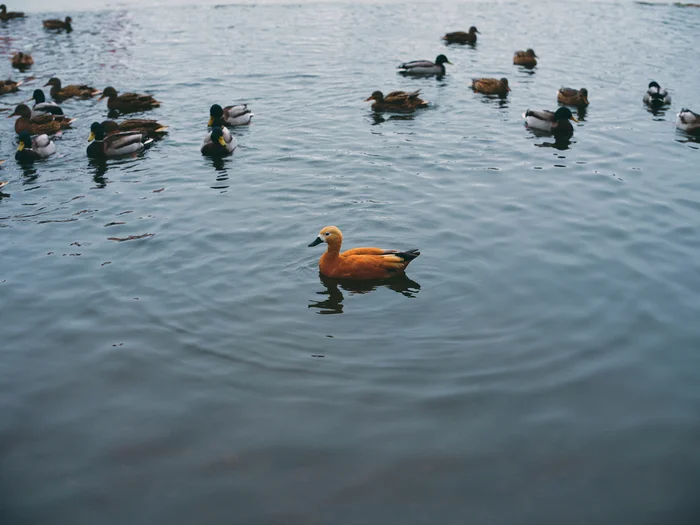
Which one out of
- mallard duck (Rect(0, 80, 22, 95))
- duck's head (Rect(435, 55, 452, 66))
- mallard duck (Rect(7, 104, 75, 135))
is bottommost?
mallard duck (Rect(7, 104, 75, 135))

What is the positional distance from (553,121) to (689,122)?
3.20 metres

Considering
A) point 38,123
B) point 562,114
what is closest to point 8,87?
point 38,123

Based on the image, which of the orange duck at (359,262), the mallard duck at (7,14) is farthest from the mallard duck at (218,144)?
the mallard duck at (7,14)

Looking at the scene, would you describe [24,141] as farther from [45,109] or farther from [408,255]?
[408,255]

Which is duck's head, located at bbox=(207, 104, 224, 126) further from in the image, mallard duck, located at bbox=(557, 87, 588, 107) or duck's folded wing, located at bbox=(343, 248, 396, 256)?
mallard duck, located at bbox=(557, 87, 588, 107)

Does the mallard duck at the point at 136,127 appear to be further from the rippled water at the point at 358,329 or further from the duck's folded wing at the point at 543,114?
the duck's folded wing at the point at 543,114

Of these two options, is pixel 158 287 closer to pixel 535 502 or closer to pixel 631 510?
A: pixel 535 502

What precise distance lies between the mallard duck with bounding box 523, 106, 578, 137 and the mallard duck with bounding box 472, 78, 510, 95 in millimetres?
3044

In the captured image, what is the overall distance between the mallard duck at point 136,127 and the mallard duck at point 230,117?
1345 millimetres

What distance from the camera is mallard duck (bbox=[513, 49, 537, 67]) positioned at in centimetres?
2391

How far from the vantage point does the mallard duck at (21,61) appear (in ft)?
81.9

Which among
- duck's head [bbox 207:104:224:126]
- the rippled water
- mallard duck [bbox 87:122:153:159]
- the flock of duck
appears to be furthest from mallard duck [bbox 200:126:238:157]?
mallard duck [bbox 87:122:153:159]

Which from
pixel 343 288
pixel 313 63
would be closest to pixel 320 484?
pixel 343 288

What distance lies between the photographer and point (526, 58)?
23969mm
